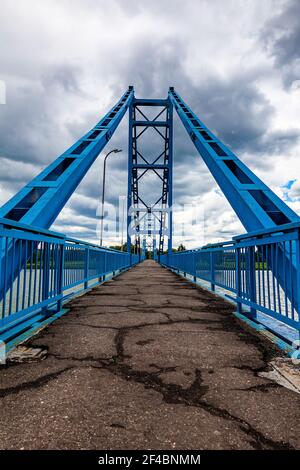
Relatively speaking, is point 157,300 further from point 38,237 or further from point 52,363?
point 52,363

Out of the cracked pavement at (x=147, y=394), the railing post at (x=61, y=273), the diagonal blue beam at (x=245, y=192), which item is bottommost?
the cracked pavement at (x=147, y=394)

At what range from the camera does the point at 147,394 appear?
1858 mm

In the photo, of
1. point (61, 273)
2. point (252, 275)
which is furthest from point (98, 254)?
point (252, 275)

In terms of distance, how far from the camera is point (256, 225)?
5.16 metres

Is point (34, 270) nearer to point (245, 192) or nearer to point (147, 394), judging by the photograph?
point (147, 394)

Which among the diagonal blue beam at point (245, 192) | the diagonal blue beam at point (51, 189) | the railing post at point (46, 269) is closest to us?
the railing post at point (46, 269)

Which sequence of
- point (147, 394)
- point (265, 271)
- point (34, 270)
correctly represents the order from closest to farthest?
point (147, 394) < point (34, 270) < point (265, 271)

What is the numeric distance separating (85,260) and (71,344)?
11.4 ft

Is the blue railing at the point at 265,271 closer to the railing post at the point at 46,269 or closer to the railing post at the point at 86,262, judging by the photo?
the railing post at the point at 46,269

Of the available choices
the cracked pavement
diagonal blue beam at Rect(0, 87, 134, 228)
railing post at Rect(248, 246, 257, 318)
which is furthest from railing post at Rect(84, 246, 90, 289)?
Answer: railing post at Rect(248, 246, 257, 318)

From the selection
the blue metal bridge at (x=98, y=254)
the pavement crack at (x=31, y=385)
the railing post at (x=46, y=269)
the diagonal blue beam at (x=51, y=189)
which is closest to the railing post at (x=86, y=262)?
the blue metal bridge at (x=98, y=254)

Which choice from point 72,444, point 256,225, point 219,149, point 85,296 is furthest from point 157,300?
point 219,149

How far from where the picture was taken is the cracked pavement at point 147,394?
1401 mm

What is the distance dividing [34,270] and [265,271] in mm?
2748
